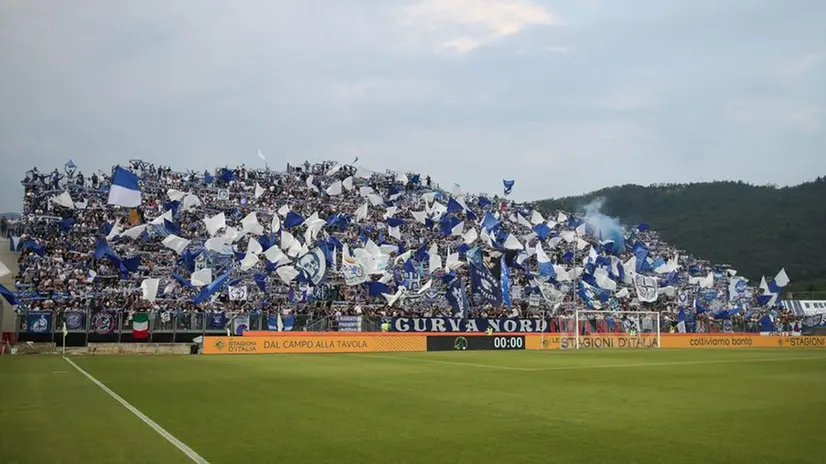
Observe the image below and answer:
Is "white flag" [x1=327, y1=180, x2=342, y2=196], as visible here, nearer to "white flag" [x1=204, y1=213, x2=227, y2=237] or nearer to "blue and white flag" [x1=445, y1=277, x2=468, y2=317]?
"white flag" [x1=204, y1=213, x2=227, y2=237]

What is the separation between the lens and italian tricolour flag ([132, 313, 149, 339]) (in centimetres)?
4262

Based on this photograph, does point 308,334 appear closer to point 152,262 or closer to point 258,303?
point 258,303

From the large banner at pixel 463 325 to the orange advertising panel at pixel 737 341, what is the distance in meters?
10.6

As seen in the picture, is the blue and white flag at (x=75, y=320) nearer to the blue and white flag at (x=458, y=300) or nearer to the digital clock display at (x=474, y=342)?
the digital clock display at (x=474, y=342)

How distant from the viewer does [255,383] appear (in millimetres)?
22547

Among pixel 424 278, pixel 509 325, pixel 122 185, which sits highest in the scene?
pixel 122 185

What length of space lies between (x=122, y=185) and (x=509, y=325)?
29986mm

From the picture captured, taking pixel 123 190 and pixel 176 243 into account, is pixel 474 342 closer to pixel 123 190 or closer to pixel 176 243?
pixel 176 243

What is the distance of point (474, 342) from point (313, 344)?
38.2 feet

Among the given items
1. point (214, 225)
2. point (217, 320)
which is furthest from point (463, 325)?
point (214, 225)

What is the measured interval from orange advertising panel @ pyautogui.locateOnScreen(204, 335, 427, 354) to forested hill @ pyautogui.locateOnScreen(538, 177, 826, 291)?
9988cm

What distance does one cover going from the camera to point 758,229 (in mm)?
166625

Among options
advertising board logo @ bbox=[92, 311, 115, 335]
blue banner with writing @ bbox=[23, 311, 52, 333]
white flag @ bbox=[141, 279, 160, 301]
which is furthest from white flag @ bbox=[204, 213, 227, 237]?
blue banner with writing @ bbox=[23, 311, 52, 333]

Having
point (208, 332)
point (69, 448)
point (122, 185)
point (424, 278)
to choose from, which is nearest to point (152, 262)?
point (122, 185)
